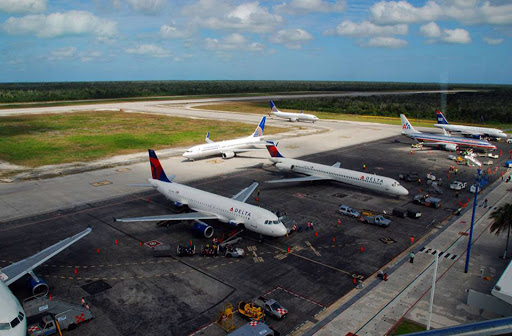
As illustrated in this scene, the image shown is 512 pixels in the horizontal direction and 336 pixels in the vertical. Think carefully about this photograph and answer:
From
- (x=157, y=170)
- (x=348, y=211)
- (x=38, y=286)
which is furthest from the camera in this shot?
(x=157, y=170)

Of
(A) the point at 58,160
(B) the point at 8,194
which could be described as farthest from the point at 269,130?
(B) the point at 8,194

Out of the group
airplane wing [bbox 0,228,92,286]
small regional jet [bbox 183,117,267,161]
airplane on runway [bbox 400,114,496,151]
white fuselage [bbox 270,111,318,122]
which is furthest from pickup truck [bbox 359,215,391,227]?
white fuselage [bbox 270,111,318,122]

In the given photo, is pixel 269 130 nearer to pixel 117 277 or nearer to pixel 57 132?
pixel 57 132

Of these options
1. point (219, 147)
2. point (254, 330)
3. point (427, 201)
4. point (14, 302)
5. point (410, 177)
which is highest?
point (219, 147)

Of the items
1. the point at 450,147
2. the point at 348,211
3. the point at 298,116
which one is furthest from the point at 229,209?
the point at 298,116

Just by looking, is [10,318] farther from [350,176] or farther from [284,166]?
[284,166]

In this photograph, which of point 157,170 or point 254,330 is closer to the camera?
point 254,330

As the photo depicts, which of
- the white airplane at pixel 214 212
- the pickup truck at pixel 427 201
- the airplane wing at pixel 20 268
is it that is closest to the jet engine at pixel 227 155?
the white airplane at pixel 214 212
